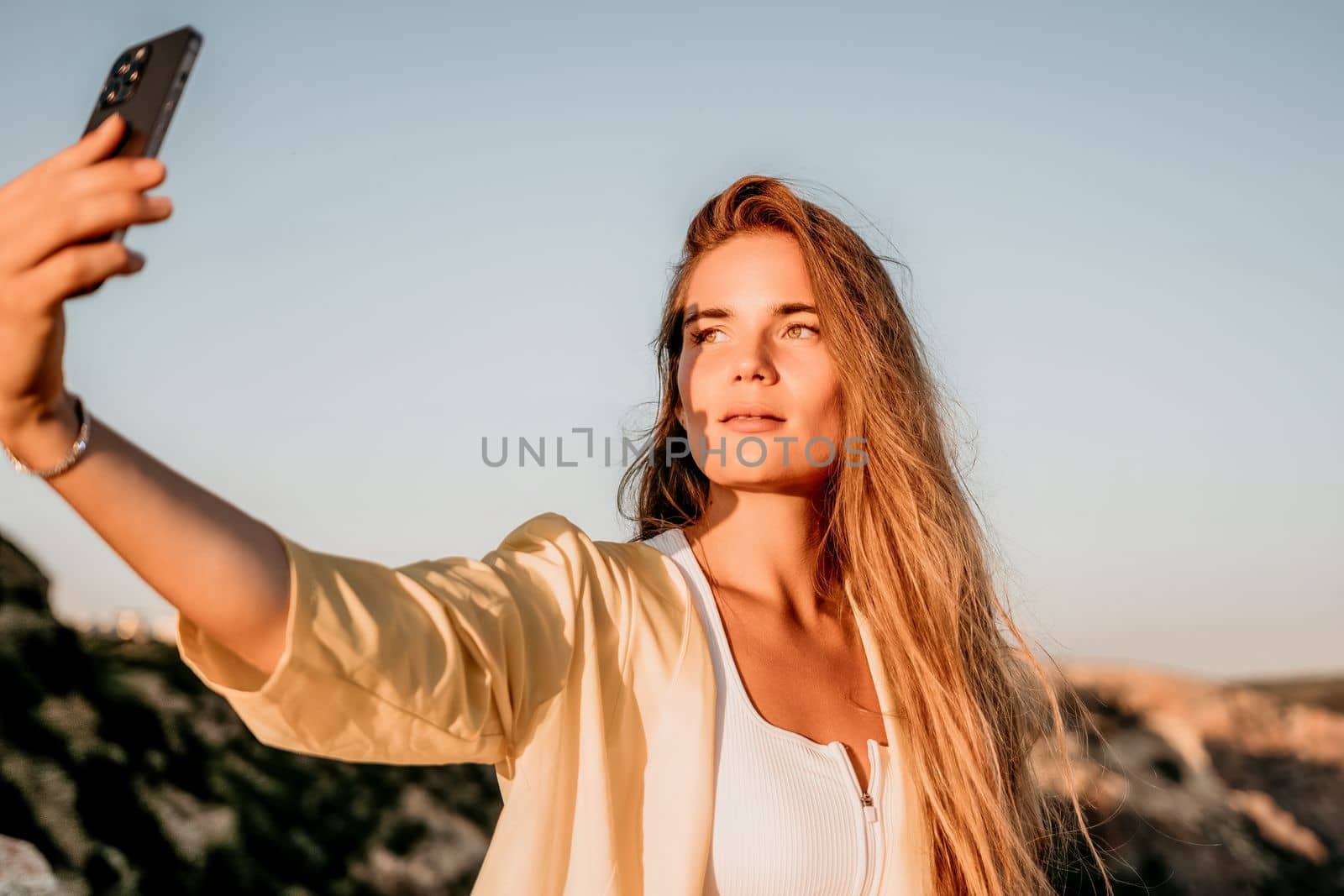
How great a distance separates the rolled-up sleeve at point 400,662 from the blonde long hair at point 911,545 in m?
1.18

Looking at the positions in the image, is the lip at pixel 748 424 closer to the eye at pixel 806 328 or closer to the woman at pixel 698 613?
the woman at pixel 698 613

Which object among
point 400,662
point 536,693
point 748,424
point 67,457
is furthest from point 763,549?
point 67,457

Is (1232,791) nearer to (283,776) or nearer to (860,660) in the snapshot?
(860,660)

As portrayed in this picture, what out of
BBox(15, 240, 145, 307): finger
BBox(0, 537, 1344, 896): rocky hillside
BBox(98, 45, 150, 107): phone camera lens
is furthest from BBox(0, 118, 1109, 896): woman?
BBox(0, 537, 1344, 896): rocky hillside

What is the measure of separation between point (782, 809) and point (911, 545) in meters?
0.99

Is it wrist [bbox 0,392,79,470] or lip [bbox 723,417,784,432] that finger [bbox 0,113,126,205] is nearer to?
wrist [bbox 0,392,79,470]

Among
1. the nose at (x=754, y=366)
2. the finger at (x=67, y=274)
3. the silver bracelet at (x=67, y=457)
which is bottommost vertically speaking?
the silver bracelet at (x=67, y=457)

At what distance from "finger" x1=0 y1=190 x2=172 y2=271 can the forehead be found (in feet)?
5.95

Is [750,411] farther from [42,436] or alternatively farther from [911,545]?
[42,436]

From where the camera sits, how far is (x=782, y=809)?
2.29 meters

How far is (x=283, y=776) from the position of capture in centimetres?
334

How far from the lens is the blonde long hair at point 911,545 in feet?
9.00

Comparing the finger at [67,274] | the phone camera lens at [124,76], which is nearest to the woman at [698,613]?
the finger at [67,274]

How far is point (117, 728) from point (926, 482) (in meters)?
2.26
